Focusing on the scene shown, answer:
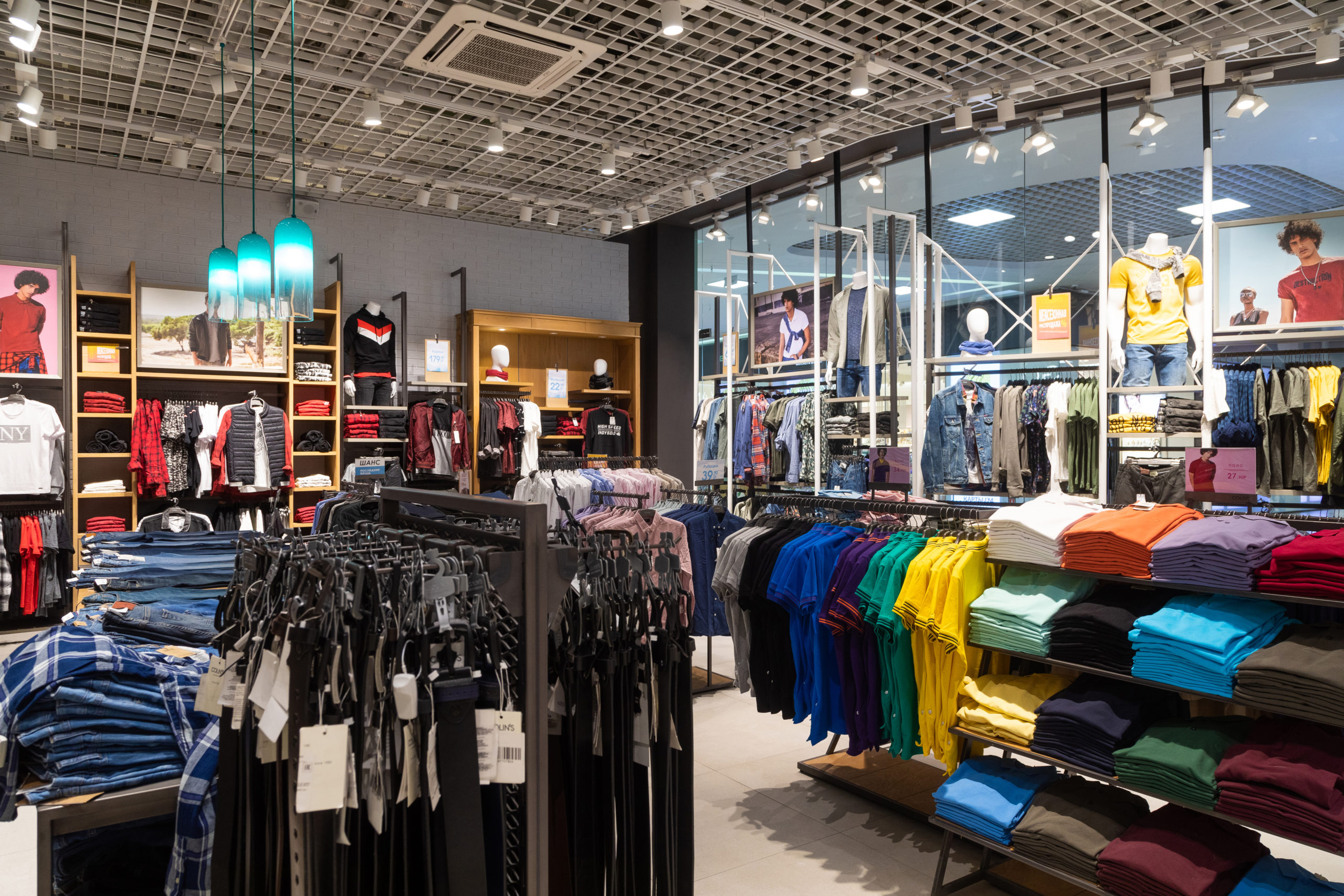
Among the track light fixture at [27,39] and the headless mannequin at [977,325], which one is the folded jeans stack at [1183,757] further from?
the track light fixture at [27,39]

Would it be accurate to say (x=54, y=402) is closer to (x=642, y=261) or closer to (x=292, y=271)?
(x=292, y=271)

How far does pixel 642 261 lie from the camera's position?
9.25m

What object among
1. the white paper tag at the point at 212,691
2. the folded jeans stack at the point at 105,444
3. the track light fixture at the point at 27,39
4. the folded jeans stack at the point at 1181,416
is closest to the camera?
the white paper tag at the point at 212,691

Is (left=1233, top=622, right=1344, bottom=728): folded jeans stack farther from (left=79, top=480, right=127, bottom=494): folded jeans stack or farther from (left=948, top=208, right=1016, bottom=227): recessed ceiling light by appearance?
(left=79, top=480, right=127, bottom=494): folded jeans stack

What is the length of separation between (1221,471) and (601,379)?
21.1ft

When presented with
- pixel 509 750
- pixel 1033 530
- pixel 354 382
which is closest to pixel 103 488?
pixel 354 382

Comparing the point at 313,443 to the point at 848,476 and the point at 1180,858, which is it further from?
the point at 1180,858

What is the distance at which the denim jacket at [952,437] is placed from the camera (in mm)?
5781

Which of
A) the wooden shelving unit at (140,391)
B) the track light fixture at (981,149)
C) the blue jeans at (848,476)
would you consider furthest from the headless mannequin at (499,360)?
the track light fixture at (981,149)

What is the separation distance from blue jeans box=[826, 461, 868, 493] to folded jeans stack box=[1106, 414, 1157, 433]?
1717 millimetres

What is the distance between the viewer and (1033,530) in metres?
2.61

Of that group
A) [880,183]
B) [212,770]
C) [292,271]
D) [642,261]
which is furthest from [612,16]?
[642,261]

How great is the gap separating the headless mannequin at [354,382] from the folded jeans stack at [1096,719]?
6.11 metres

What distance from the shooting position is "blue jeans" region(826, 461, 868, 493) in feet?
20.6
